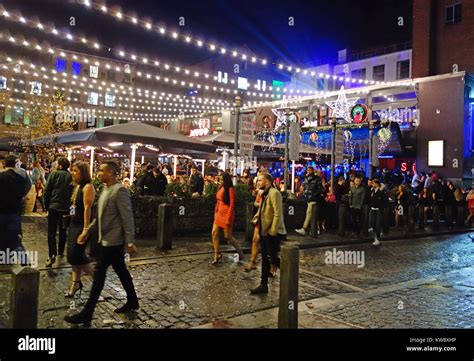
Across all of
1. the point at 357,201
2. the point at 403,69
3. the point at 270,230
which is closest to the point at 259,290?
the point at 270,230

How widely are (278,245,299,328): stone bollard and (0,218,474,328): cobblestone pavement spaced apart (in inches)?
17.5

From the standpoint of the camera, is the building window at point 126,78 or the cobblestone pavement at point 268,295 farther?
the building window at point 126,78

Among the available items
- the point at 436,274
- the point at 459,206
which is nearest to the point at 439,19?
the point at 459,206

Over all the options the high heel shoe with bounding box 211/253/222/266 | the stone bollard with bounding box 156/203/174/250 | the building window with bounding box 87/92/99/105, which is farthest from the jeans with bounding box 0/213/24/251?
the building window with bounding box 87/92/99/105

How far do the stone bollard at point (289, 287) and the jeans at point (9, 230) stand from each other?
13.4 feet

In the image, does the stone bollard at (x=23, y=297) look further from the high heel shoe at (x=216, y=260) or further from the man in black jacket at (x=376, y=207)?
the man in black jacket at (x=376, y=207)

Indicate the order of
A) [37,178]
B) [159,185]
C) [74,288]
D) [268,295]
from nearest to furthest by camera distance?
[74,288] < [268,295] < [159,185] < [37,178]

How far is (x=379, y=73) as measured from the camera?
115 ft

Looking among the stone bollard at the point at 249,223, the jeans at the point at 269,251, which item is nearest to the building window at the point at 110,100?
the stone bollard at the point at 249,223

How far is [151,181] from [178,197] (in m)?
1.02

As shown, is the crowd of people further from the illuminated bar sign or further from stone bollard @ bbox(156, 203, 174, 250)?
the illuminated bar sign

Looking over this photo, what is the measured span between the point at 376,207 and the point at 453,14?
17330mm

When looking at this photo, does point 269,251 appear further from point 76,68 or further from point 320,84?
point 76,68

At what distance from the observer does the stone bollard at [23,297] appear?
344cm
